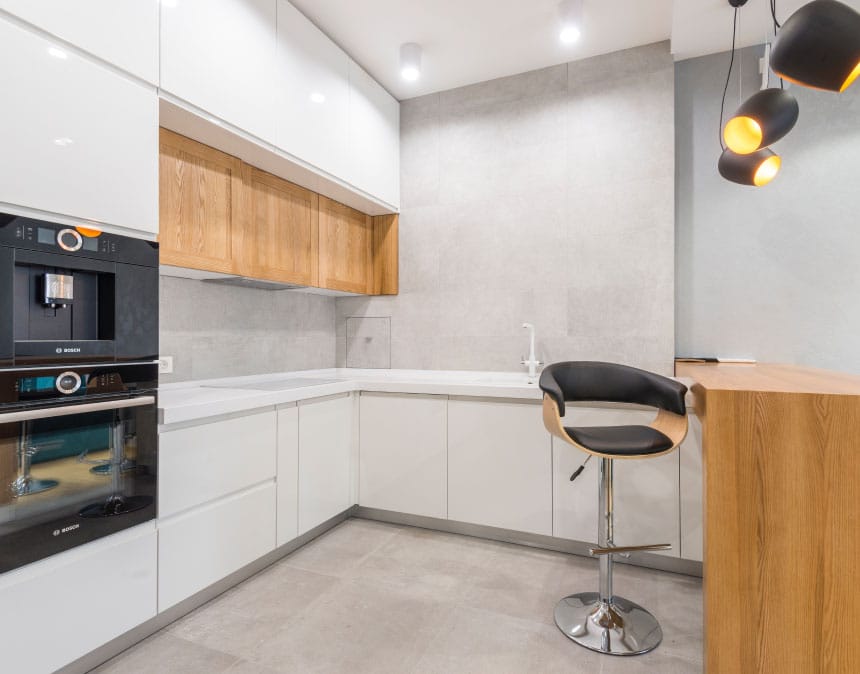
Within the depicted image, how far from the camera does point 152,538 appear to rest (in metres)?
1.80

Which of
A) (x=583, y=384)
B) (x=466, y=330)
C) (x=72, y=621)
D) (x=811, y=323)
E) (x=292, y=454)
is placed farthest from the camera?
(x=466, y=330)

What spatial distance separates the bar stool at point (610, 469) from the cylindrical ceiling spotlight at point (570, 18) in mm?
1747

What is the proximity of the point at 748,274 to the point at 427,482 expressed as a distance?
86.9 inches

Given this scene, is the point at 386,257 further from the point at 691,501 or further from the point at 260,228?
the point at 691,501

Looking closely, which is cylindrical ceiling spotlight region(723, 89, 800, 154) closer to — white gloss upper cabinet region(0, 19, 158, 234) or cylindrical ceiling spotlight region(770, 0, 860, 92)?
cylindrical ceiling spotlight region(770, 0, 860, 92)

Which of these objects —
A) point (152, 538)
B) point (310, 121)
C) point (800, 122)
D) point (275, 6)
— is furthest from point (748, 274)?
point (152, 538)

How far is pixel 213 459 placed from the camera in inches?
81.0

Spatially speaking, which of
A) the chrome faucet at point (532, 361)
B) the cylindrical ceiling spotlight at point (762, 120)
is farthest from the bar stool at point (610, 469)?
the cylindrical ceiling spotlight at point (762, 120)

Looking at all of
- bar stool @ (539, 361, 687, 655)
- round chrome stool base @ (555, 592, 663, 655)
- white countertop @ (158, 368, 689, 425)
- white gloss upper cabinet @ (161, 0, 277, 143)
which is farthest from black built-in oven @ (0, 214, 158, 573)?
round chrome stool base @ (555, 592, 663, 655)

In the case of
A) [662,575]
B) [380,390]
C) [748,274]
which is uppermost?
[748,274]

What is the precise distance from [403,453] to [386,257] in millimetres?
1439

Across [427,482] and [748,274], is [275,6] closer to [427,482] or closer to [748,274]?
[427,482]

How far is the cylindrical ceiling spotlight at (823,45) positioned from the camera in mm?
1400

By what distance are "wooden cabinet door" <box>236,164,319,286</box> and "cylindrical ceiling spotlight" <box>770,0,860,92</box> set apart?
2288 millimetres
